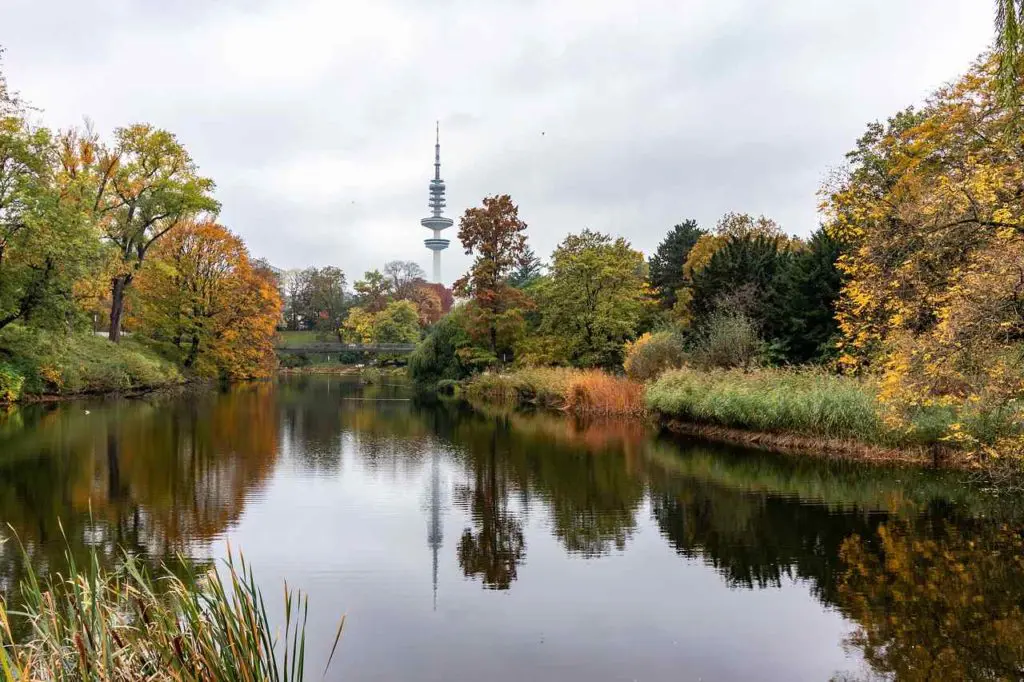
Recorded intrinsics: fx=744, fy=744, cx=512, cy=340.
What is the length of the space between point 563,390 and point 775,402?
13.5 meters

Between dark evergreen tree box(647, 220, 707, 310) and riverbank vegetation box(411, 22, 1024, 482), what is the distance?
6.2 inches

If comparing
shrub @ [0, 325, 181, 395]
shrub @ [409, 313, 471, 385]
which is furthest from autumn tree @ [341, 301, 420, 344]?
shrub @ [0, 325, 181, 395]

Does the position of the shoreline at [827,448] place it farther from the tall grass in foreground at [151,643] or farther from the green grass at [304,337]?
the green grass at [304,337]

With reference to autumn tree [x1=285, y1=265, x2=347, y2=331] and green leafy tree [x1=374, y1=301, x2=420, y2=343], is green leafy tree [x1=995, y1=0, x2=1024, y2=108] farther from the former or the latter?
autumn tree [x1=285, y1=265, x2=347, y2=331]

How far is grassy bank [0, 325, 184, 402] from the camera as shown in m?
27.4

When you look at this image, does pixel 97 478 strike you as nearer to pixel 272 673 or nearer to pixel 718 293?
pixel 272 673

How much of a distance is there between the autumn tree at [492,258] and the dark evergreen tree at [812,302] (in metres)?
16.6

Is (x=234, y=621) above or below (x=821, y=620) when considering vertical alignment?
above

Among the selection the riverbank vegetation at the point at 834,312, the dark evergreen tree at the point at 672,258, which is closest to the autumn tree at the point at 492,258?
the riverbank vegetation at the point at 834,312

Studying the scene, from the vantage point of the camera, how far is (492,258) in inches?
1640

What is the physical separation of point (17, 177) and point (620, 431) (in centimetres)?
2215

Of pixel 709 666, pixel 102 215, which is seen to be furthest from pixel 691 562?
pixel 102 215

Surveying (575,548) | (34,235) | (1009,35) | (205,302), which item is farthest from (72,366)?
(1009,35)

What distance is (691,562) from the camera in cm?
976
